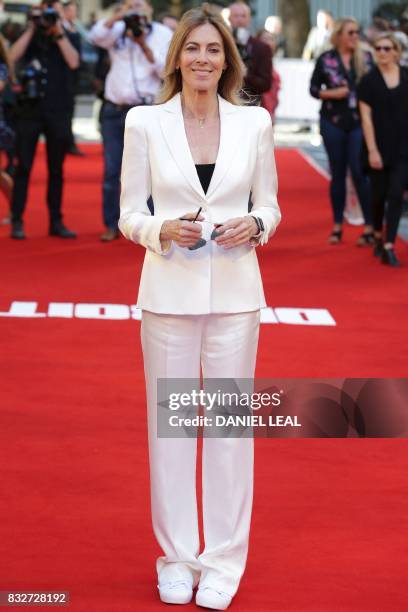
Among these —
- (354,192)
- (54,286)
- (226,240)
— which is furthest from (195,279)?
(354,192)

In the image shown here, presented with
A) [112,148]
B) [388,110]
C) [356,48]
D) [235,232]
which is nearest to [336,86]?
[356,48]

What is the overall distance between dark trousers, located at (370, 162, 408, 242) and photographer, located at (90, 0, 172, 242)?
2.23 meters

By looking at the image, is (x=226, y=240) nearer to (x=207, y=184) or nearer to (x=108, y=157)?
(x=207, y=184)

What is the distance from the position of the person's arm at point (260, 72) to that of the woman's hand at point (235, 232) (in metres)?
9.58

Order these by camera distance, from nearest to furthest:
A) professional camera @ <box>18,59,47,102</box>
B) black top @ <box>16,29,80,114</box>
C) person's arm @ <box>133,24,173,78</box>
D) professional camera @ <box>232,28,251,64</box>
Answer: professional camera @ <box>18,59,47,102</box>
black top @ <box>16,29,80,114</box>
person's arm @ <box>133,24,173,78</box>
professional camera @ <box>232,28,251,64</box>

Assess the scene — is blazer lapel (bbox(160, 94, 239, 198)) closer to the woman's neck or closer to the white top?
the woman's neck

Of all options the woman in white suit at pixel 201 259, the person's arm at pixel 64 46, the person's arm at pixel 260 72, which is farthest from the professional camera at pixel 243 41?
the woman in white suit at pixel 201 259

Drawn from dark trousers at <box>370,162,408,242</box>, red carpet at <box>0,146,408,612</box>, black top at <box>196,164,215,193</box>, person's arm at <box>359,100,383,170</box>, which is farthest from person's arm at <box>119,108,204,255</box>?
person's arm at <box>359,100,383,170</box>

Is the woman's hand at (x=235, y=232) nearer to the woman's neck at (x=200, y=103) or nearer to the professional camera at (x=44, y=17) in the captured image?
the woman's neck at (x=200, y=103)

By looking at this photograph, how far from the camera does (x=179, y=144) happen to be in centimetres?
507

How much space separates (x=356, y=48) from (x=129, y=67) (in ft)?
6.95

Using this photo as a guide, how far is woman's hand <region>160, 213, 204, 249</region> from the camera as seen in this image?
4.88m

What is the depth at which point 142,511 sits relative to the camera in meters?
6.29

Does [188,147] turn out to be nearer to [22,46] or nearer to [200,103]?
[200,103]
